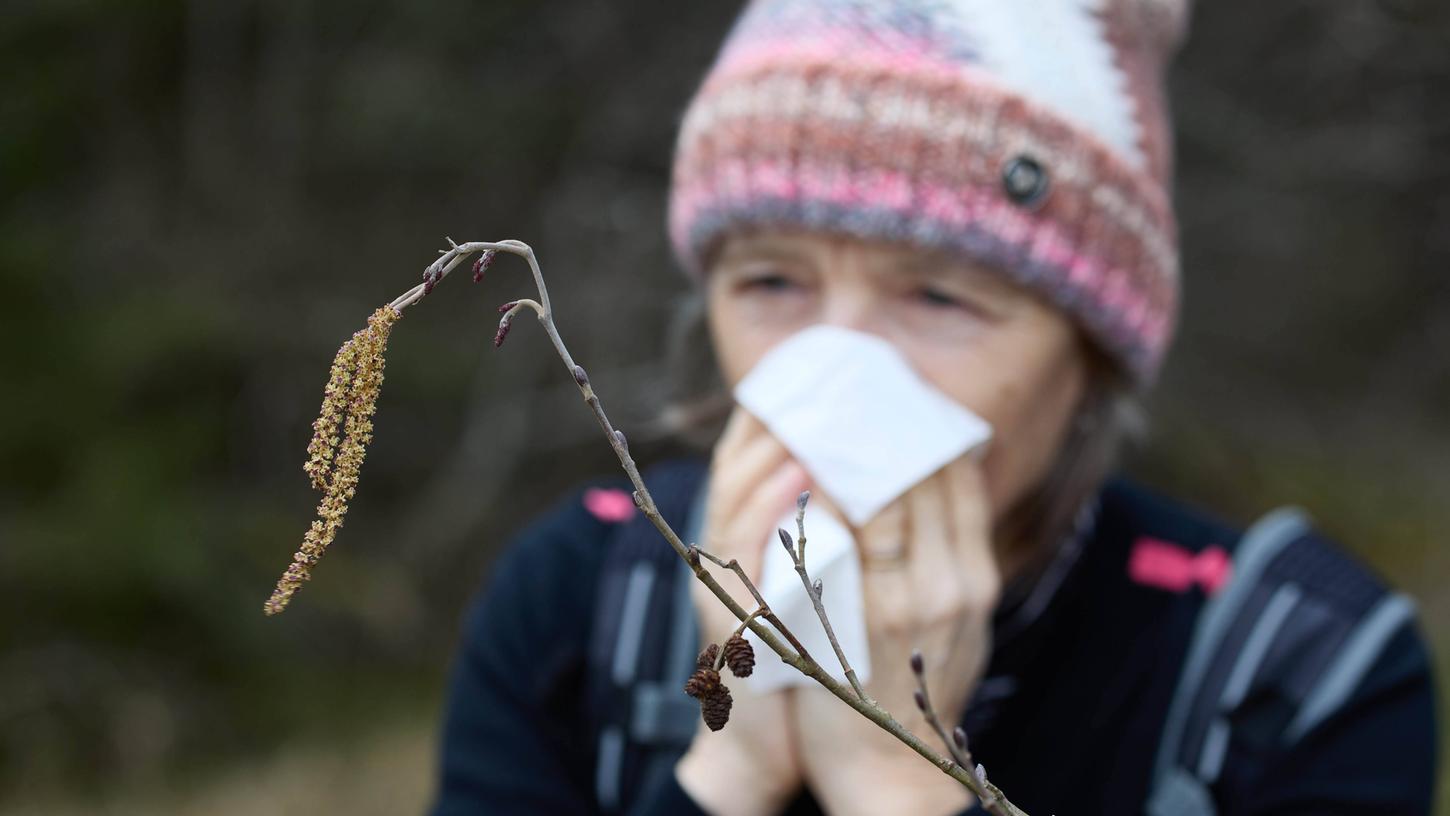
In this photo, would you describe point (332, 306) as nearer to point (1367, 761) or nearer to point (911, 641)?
point (911, 641)

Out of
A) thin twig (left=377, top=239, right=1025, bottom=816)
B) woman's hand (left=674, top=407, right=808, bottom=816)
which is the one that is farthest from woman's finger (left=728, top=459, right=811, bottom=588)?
thin twig (left=377, top=239, right=1025, bottom=816)

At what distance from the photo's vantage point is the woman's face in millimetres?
1802

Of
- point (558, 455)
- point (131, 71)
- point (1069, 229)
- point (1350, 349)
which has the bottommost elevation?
point (1350, 349)

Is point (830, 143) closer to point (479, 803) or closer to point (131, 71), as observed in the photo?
point (479, 803)

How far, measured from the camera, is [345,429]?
770 millimetres

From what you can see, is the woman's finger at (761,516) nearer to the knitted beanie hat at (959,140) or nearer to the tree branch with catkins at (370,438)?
the knitted beanie hat at (959,140)

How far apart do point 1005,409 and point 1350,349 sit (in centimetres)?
648

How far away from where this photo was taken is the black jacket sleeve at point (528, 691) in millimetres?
2088

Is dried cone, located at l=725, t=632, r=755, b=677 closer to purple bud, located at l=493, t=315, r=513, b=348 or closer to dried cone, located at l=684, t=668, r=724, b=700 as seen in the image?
dried cone, located at l=684, t=668, r=724, b=700

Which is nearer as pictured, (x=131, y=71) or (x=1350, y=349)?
(x=131, y=71)

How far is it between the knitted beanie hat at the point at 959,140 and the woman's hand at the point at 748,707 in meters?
0.36

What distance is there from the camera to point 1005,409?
1.84 meters

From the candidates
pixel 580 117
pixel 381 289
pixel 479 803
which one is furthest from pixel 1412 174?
pixel 479 803

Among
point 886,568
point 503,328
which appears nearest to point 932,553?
point 886,568
